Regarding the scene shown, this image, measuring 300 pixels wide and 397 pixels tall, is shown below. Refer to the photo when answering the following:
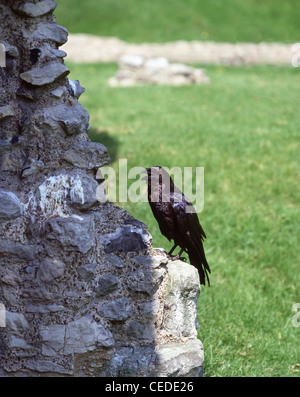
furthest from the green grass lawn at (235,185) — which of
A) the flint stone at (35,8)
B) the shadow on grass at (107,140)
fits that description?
the flint stone at (35,8)

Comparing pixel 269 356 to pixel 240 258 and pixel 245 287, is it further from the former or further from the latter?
pixel 240 258

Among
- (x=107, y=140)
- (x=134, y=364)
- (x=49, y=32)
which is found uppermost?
(x=49, y=32)

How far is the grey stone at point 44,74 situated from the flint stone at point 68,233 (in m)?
0.78

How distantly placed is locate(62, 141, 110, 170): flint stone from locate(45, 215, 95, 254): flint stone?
35cm

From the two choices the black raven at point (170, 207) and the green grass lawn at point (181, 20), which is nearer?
the black raven at point (170, 207)

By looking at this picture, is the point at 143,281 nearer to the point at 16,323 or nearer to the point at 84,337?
the point at 84,337

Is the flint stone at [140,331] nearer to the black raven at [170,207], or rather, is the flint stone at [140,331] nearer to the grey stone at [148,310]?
the grey stone at [148,310]

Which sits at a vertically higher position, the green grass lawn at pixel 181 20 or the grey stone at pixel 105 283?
the green grass lawn at pixel 181 20

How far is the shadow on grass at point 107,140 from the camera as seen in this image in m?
6.97

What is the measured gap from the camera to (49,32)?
2.70 m

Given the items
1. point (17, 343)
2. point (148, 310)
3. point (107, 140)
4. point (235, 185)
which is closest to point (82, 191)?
point (148, 310)

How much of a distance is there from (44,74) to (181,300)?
1.56 metres

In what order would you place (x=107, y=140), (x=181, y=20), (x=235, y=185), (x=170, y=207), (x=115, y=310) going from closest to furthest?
(x=115, y=310), (x=170, y=207), (x=235, y=185), (x=107, y=140), (x=181, y=20)

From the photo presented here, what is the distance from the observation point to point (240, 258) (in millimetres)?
5418
